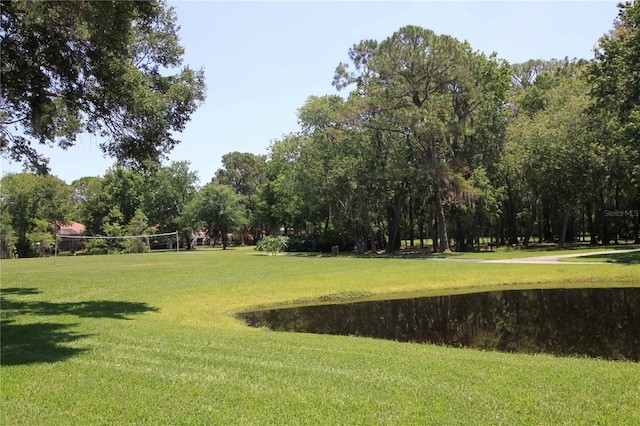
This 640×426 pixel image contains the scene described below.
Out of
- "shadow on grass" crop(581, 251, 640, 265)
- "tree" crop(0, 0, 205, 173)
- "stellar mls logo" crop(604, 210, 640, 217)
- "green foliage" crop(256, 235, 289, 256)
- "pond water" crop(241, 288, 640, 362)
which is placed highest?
"tree" crop(0, 0, 205, 173)

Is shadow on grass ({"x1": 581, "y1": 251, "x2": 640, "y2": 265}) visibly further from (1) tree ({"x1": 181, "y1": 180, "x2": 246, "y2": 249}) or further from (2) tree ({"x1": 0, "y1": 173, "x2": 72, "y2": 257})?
(2) tree ({"x1": 0, "y1": 173, "x2": 72, "y2": 257})

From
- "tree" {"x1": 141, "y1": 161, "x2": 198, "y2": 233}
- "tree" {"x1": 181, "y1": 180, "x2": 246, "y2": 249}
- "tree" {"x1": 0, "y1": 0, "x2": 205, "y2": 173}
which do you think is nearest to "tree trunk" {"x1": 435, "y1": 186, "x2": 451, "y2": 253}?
"tree" {"x1": 0, "y1": 0, "x2": 205, "y2": 173}

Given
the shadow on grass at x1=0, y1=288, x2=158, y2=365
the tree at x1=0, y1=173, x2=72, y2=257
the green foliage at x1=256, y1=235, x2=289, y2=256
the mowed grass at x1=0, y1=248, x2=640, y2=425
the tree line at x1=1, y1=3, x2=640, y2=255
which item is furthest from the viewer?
the tree at x1=0, y1=173, x2=72, y2=257

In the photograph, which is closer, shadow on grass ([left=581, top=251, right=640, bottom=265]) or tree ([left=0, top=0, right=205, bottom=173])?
tree ([left=0, top=0, right=205, bottom=173])

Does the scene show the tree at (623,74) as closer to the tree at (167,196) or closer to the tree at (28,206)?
the tree at (167,196)

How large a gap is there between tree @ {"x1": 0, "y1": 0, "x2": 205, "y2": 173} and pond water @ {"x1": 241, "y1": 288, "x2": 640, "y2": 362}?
6.38 metres

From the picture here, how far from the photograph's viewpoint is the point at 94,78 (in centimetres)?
1134

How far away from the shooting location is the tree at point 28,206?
206ft

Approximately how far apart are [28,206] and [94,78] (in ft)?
207

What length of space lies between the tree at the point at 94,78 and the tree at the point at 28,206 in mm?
57081

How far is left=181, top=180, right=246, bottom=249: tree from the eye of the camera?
2630 inches

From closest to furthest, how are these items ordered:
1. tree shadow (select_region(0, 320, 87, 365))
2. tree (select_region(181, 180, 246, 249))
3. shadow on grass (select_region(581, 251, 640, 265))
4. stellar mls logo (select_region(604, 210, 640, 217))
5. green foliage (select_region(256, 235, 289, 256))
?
1. tree shadow (select_region(0, 320, 87, 365))
2. shadow on grass (select_region(581, 251, 640, 265))
3. stellar mls logo (select_region(604, 210, 640, 217))
4. green foliage (select_region(256, 235, 289, 256))
5. tree (select_region(181, 180, 246, 249))

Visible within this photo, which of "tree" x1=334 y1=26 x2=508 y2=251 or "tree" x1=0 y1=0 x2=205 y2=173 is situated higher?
"tree" x1=334 y1=26 x2=508 y2=251

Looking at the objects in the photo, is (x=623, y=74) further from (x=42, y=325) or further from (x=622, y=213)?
(x=42, y=325)
